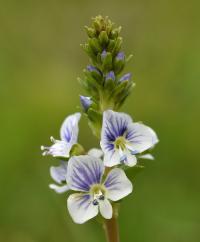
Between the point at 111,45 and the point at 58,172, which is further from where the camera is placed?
the point at 58,172

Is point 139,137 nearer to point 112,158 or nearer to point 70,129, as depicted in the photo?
point 112,158

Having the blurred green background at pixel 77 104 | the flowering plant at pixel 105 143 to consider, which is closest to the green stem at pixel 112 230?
the flowering plant at pixel 105 143

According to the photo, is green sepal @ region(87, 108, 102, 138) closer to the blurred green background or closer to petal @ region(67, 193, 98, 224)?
petal @ region(67, 193, 98, 224)

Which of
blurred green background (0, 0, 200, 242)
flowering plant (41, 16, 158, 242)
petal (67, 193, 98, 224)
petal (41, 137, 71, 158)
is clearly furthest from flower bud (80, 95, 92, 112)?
blurred green background (0, 0, 200, 242)

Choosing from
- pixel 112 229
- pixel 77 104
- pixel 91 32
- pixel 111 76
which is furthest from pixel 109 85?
pixel 77 104
